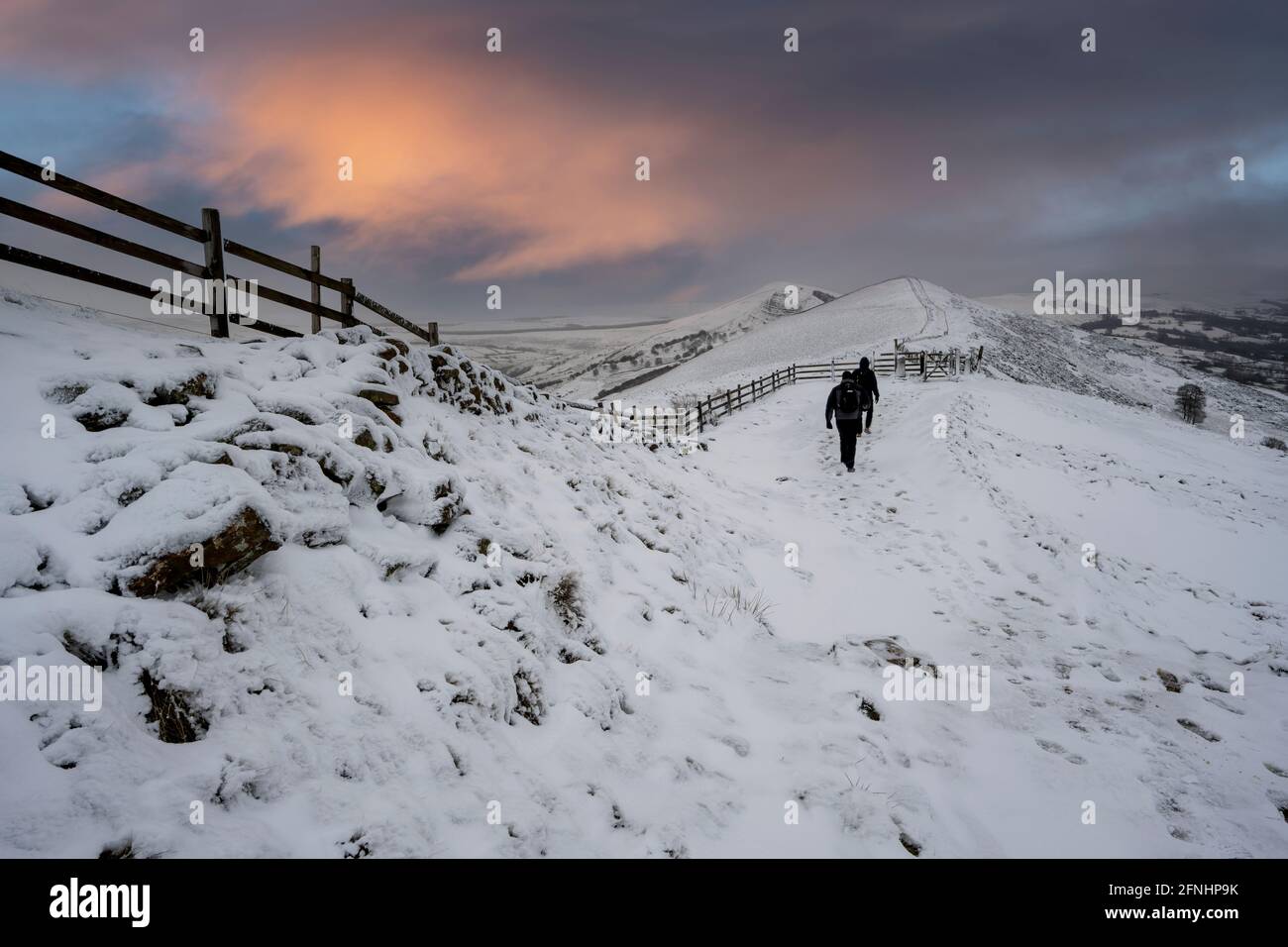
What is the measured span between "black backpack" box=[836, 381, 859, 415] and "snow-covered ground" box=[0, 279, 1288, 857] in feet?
16.1

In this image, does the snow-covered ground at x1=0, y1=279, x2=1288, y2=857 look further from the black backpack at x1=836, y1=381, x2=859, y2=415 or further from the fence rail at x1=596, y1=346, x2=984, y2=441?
the fence rail at x1=596, y1=346, x2=984, y2=441

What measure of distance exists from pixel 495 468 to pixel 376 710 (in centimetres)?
420

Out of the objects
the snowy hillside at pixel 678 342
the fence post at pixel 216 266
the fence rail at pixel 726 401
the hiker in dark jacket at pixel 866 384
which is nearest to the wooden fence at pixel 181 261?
the fence post at pixel 216 266

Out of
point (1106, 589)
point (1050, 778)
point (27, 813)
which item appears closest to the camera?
point (27, 813)

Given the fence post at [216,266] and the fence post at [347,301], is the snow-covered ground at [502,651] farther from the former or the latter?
the fence post at [347,301]

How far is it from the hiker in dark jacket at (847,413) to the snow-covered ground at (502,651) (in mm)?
4673

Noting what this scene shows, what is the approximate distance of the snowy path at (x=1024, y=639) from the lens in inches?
159

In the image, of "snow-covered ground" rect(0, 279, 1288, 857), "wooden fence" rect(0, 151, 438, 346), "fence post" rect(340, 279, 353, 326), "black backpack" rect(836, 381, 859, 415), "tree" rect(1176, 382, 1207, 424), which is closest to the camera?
"snow-covered ground" rect(0, 279, 1288, 857)

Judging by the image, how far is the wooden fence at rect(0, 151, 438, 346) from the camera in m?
5.78

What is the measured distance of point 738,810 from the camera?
381 centimetres

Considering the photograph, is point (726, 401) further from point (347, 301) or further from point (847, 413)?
point (347, 301)

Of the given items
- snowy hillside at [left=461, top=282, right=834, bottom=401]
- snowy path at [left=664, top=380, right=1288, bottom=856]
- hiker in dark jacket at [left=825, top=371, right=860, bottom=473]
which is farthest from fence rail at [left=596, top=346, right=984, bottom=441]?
snowy hillside at [left=461, top=282, right=834, bottom=401]
